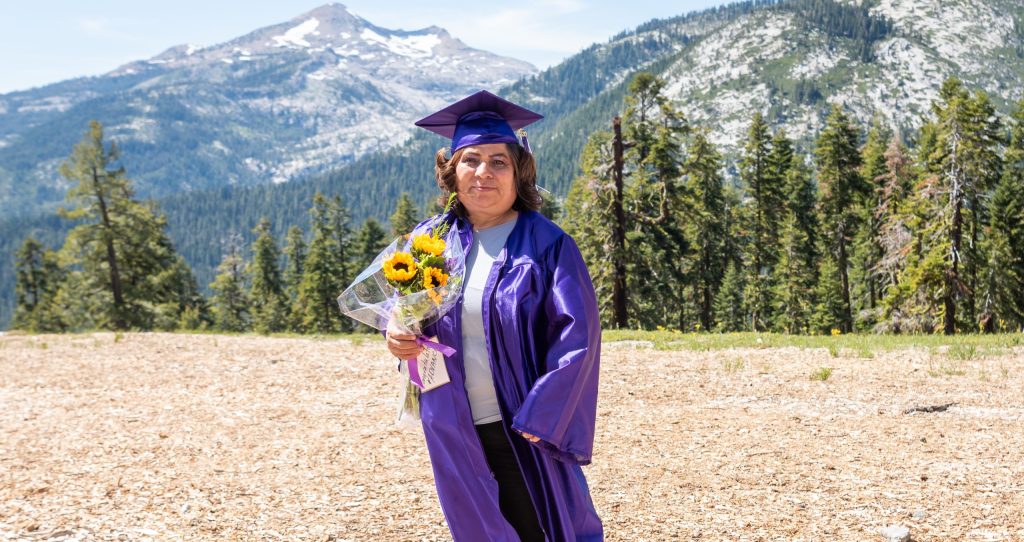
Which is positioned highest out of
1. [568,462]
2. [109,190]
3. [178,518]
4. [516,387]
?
[109,190]

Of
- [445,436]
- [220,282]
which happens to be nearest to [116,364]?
[445,436]

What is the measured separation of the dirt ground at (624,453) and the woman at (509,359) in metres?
2.81

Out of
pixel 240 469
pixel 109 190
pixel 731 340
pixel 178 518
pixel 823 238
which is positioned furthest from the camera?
pixel 823 238

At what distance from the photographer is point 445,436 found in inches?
137

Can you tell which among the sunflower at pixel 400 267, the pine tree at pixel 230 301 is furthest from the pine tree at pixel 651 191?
the pine tree at pixel 230 301

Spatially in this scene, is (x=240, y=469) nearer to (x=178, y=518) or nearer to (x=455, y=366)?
(x=178, y=518)

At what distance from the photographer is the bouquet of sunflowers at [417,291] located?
3.35m

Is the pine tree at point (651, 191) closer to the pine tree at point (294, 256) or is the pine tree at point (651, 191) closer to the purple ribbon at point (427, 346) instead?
the purple ribbon at point (427, 346)

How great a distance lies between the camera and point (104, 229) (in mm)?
31234

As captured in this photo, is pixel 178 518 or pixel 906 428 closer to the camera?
pixel 178 518

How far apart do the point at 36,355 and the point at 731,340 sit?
15.9 metres

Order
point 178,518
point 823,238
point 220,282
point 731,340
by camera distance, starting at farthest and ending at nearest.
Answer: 1. point 220,282
2. point 823,238
3. point 731,340
4. point 178,518

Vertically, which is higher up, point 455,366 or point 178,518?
point 455,366

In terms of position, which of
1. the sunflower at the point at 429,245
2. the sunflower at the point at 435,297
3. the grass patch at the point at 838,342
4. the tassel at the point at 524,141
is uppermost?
the tassel at the point at 524,141
